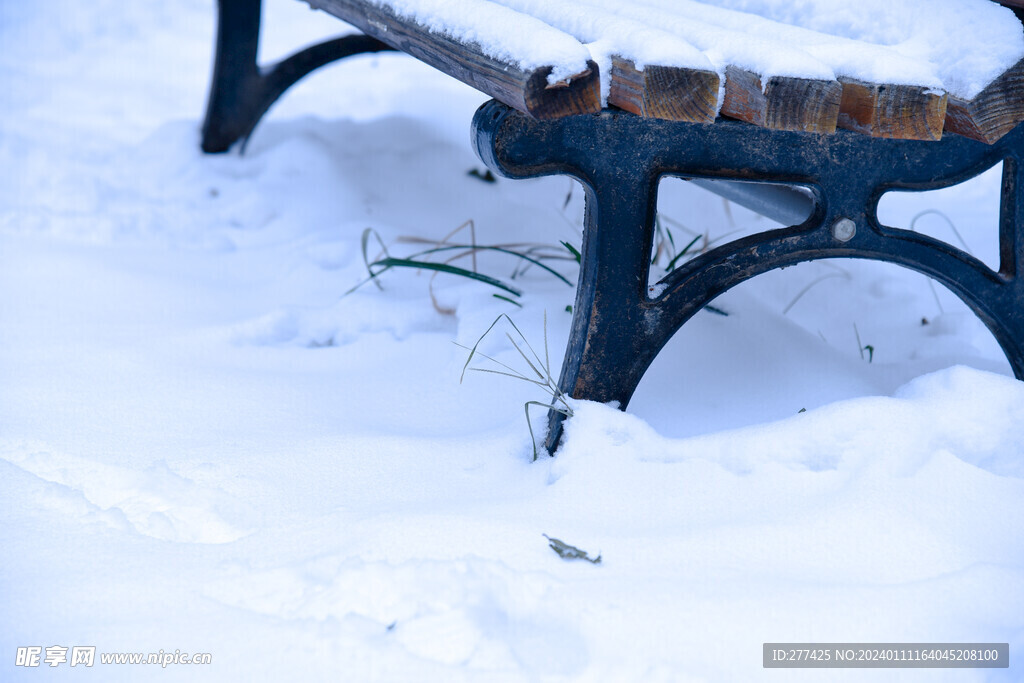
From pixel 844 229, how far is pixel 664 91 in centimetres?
41

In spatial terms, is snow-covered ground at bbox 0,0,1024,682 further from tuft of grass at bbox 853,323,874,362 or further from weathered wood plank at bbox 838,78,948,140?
weathered wood plank at bbox 838,78,948,140

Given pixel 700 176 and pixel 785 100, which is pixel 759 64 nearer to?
pixel 785 100

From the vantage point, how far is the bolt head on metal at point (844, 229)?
46.5 inches

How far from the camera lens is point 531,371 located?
142 cm

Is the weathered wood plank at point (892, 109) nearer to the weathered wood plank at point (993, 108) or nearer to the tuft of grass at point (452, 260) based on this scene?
the weathered wood plank at point (993, 108)

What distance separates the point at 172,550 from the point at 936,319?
1.62m

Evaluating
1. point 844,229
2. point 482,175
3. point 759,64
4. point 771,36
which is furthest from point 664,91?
point 482,175

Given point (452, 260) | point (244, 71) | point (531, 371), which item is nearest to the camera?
point (531, 371)

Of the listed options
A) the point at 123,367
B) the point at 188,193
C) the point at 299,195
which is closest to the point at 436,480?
the point at 123,367

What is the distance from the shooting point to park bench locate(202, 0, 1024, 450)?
0.95 meters

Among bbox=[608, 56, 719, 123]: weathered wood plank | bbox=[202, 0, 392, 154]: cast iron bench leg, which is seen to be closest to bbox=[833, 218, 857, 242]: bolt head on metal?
bbox=[608, 56, 719, 123]: weathered wood plank

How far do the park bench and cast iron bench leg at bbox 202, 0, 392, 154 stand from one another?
1415 millimetres

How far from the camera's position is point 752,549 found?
948mm

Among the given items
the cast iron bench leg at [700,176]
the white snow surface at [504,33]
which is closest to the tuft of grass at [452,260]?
the cast iron bench leg at [700,176]
